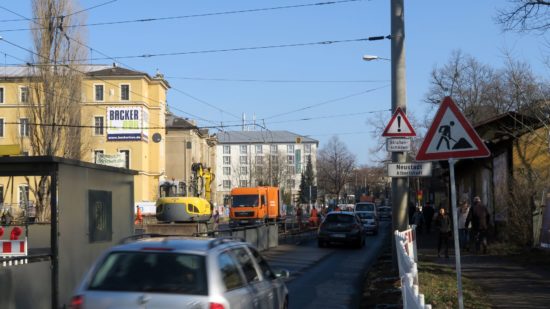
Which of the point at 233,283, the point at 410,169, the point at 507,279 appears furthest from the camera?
the point at 507,279

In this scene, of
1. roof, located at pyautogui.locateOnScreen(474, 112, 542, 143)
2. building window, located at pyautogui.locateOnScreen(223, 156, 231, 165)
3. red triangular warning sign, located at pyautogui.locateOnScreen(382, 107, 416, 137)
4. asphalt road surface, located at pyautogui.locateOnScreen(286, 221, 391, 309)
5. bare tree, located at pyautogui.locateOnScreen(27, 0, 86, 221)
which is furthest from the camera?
building window, located at pyautogui.locateOnScreen(223, 156, 231, 165)

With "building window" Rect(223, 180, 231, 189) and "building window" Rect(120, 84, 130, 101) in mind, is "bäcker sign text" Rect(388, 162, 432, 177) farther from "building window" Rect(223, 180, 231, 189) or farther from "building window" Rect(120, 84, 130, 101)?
"building window" Rect(223, 180, 231, 189)

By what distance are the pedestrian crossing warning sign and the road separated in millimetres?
4830

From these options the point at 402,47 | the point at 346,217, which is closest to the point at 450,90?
the point at 346,217

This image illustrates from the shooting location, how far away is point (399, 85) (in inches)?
602

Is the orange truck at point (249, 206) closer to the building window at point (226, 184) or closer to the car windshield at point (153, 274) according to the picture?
the car windshield at point (153, 274)

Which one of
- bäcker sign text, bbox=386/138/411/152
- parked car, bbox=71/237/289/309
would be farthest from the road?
parked car, bbox=71/237/289/309

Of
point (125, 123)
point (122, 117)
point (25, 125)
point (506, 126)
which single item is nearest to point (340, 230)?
point (506, 126)

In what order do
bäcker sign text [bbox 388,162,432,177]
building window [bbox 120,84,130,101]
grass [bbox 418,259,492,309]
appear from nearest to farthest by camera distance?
grass [bbox 418,259,492,309]
bäcker sign text [bbox 388,162,432,177]
building window [bbox 120,84,130,101]

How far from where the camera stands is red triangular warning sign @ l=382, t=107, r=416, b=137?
46.0 ft

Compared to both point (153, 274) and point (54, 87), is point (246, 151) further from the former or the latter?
point (153, 274)

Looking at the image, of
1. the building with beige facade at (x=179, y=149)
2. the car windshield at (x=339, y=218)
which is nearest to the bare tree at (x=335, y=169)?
the building with beige facade at (x=179, y=149)

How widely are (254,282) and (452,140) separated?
3170 millimetres

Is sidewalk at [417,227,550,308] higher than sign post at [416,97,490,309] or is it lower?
lower
